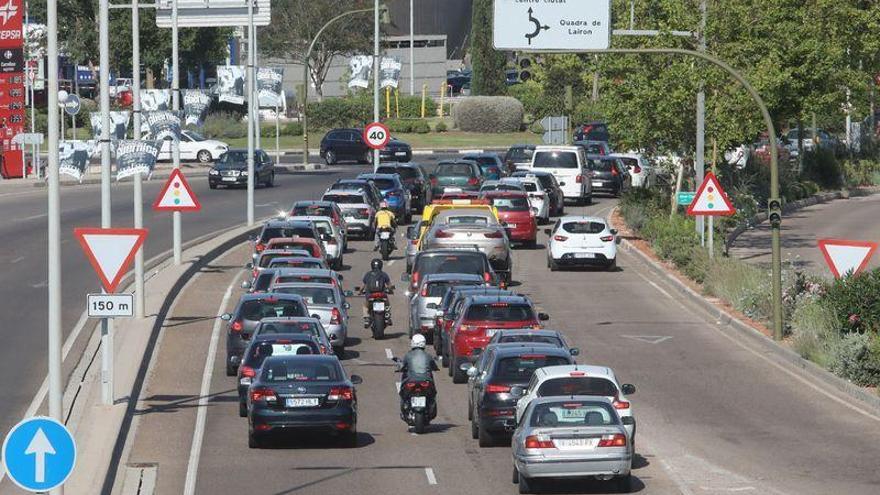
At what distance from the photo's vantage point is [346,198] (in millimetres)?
52250

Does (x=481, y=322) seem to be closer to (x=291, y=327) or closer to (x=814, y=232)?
(x=291, y=327)

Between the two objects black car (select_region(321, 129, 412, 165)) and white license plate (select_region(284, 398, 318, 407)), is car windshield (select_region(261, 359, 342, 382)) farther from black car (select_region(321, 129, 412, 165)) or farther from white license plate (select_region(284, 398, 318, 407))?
black car (select_region(321, 129, 412, 165))

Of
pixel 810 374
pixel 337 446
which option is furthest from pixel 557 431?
pixel 810 374

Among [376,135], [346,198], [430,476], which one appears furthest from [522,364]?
[376,135]

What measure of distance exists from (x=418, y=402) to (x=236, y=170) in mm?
44281

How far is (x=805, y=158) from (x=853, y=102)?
3.15 m

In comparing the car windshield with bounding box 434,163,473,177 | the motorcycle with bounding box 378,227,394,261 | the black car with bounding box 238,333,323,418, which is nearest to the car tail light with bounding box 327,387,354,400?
the black car with bounding box 238,333,323,418

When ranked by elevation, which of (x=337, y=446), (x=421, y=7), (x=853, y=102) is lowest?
(x=337, y=446)

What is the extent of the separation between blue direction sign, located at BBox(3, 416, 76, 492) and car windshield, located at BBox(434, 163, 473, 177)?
47259 mm

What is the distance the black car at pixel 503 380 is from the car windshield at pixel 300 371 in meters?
2.13

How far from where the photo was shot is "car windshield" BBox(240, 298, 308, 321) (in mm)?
30562

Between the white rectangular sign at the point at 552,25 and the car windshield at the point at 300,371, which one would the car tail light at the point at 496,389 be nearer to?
the car windshield at the point at 300,371

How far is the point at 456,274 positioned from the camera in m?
35.5

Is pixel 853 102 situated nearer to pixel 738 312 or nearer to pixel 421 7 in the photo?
pixel 738 312
